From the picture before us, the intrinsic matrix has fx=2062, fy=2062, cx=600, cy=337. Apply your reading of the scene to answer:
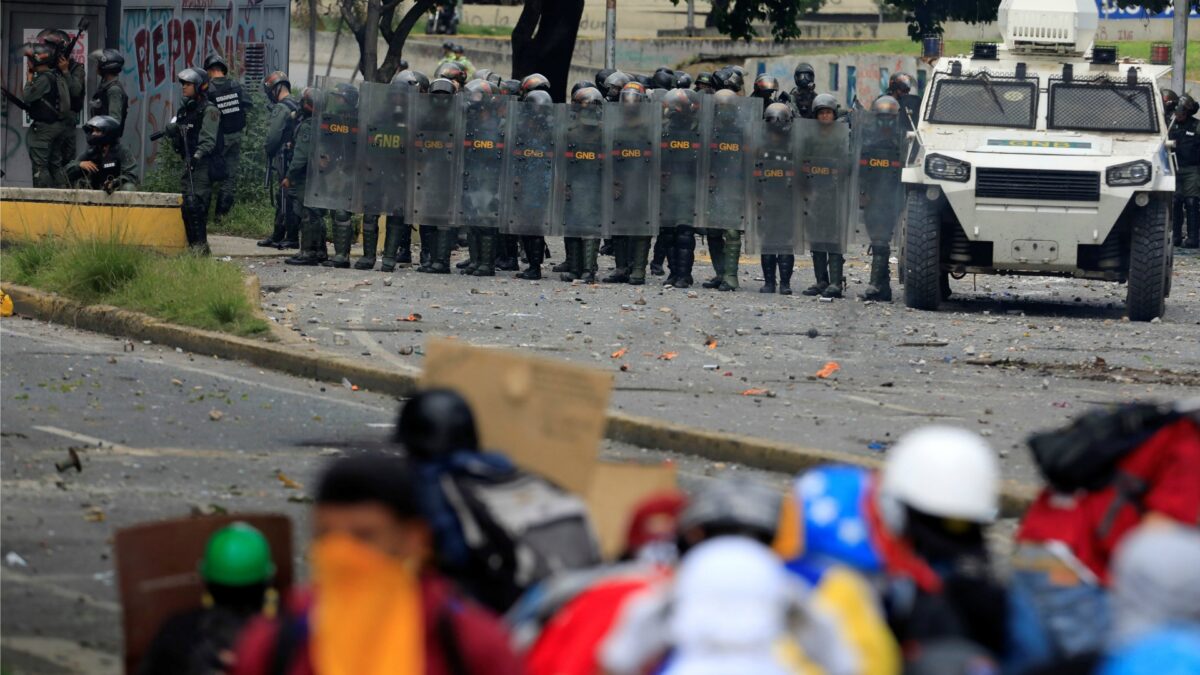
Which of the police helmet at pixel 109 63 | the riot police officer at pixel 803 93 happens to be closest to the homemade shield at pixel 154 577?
the riot police officer at pixel 803 93

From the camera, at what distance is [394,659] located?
11.0 feet

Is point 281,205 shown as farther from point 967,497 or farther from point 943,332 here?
point 967,497

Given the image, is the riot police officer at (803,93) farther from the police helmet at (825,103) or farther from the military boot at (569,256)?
the military boot at (569,256)

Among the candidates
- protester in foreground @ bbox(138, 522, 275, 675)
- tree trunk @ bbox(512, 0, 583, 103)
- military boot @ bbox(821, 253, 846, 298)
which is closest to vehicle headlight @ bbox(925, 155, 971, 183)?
military boot @ bbox(821, 253, 846, 298)

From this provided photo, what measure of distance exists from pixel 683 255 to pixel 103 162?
5.81 m

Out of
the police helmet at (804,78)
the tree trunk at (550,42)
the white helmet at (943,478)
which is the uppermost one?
the tree trunk at (550,42)

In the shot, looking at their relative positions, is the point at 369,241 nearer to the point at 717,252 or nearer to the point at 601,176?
the point at 601,176

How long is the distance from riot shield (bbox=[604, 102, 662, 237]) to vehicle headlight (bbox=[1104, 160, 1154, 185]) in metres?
4.17

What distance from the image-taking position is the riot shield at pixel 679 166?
18969 millimetres

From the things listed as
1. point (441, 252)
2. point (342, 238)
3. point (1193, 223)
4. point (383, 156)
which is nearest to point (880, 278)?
point (441, 252)

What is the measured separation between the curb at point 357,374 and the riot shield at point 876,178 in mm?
7196

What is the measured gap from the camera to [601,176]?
Result: 62.9 feet

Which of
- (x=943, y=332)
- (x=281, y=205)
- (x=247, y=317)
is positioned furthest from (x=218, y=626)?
(x=281, y=205)

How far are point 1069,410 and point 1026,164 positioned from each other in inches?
231
